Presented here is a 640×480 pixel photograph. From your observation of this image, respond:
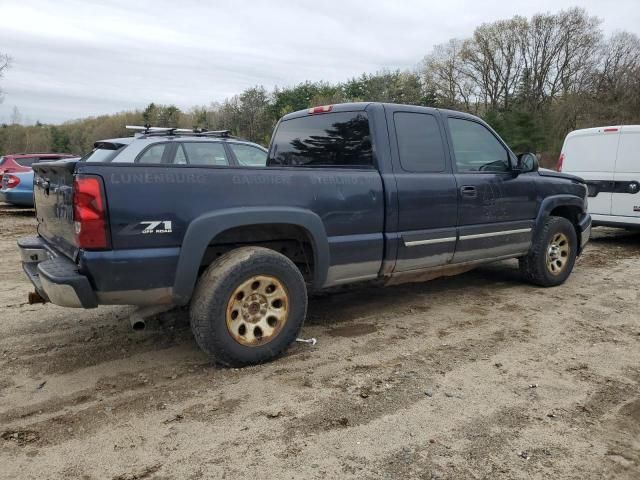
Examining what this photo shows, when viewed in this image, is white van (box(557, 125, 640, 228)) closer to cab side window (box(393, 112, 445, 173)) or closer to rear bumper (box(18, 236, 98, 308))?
cab side window (box(393, 112, 445, 173))

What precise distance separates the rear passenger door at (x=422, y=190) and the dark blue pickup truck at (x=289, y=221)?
0.01 m

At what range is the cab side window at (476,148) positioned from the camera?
196 inches

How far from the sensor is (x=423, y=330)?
4.48m

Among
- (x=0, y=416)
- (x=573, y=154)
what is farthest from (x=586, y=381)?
(x=573, y=154)

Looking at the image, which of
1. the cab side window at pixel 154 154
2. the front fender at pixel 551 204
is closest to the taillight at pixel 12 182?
the cab side window at pixel 154 154

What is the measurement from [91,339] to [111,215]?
161 centimetres

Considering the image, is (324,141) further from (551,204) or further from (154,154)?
(154,154)

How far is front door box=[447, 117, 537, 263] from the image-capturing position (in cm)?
489

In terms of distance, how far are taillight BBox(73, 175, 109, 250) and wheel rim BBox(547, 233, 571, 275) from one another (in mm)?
4737

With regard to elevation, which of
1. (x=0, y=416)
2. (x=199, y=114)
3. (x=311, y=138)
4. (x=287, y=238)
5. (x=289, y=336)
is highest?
(x=199, y=114)

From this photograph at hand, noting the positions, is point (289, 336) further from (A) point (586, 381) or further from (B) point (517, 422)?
(A) point (586, 381)

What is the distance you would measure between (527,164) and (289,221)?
115 inches

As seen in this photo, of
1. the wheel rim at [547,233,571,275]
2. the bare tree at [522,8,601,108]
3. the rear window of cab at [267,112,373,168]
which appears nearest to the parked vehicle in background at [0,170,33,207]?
the rear window of cab at [267,112,373,168]

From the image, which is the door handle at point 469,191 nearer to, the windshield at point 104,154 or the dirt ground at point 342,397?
the dirt ground at point 342,397
